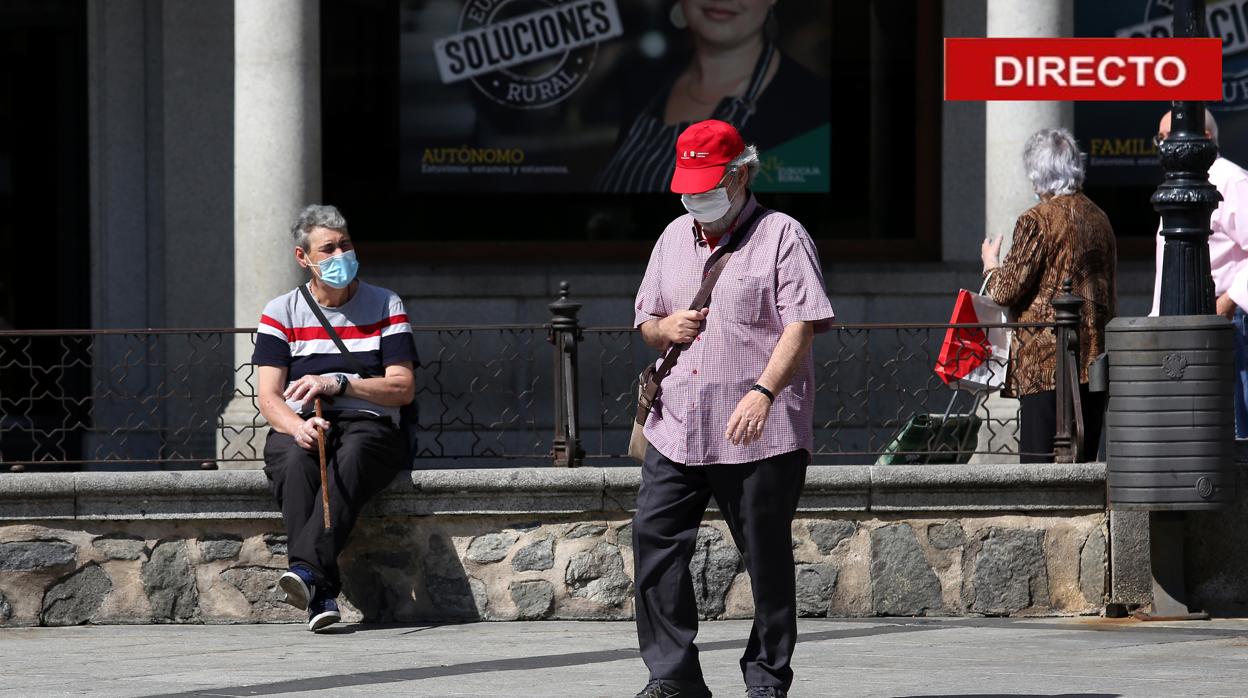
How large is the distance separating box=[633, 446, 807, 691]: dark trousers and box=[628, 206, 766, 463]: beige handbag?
0.16 meters

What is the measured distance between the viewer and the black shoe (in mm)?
5582

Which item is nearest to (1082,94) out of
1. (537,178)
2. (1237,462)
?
(1237,462)

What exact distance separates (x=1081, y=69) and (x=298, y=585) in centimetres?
361

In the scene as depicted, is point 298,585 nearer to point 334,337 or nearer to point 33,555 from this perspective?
point 334,337

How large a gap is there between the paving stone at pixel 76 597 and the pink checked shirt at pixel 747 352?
3414mm

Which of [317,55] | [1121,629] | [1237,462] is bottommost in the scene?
[1121,629]

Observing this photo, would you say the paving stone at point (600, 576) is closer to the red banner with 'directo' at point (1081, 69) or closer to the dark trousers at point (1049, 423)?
the dark trousers at point (1049, 423)

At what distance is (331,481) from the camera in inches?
307

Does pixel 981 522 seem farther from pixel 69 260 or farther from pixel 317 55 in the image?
pixel 69 260

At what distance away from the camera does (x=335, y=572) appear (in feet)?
25.4

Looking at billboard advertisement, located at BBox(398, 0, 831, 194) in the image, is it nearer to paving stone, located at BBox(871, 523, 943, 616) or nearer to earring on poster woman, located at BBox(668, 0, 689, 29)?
earring on poster woman, located at BBox(668, 0, 689, 29)

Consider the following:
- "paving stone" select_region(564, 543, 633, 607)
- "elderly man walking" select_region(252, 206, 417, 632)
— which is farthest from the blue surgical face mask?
"paving stone" select_region(564, 543, 633, 607)

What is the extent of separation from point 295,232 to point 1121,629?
3723 millimetres

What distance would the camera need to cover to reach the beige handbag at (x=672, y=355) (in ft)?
18.5
